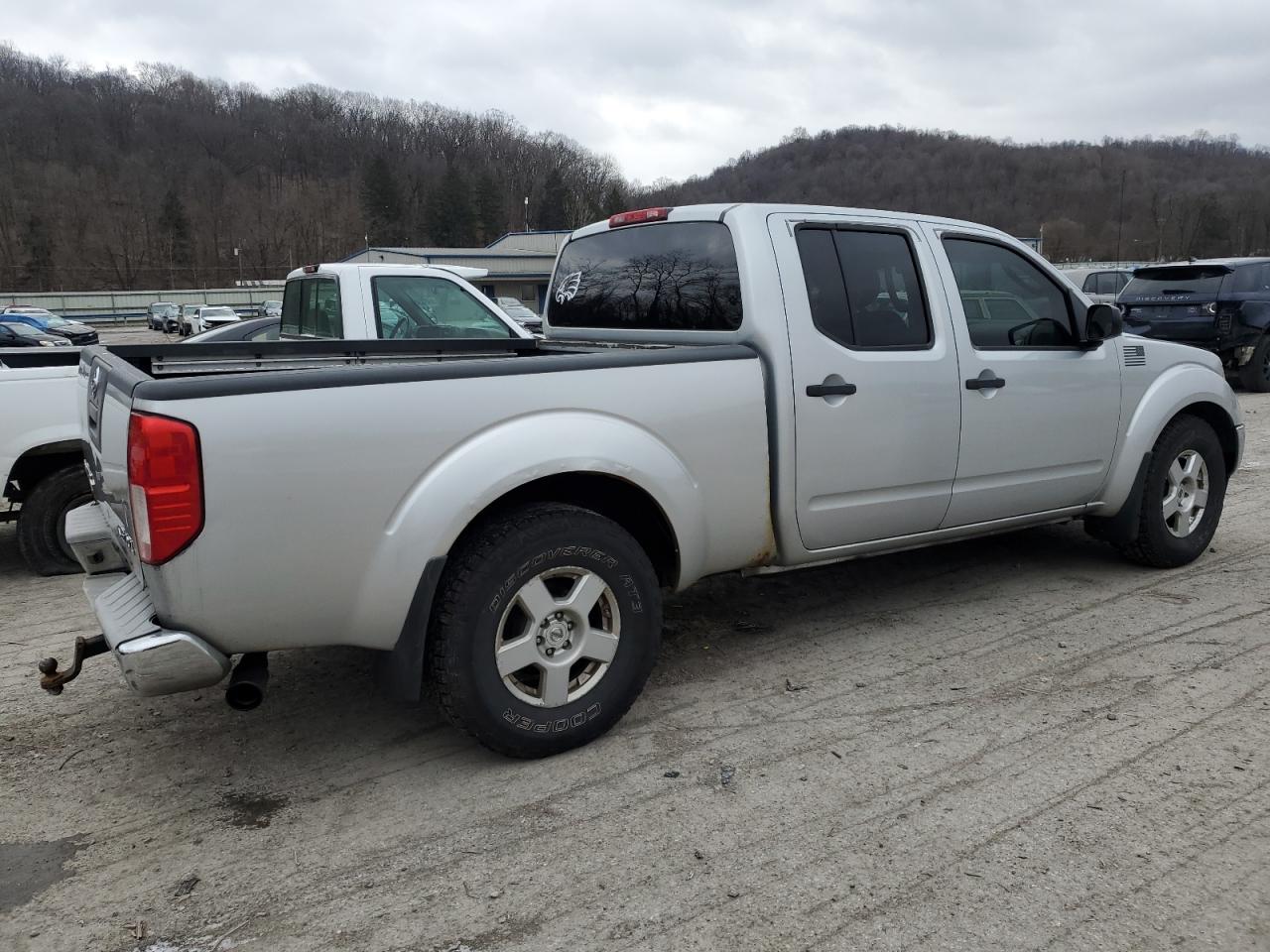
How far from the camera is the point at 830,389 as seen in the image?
3.85 m

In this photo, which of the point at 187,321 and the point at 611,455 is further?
the point at 187,321

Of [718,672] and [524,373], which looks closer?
[524,373]

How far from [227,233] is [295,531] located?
12185cm

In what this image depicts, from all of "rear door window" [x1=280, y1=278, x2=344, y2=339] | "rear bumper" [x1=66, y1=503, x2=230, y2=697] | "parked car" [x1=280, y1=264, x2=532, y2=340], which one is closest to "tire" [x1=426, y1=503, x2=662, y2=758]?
"rear bumper" [x1=66, y1=503, x2=230, y2=697]

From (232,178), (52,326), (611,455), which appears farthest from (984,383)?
(232,178)

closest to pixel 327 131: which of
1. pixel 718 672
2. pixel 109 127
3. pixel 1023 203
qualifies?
pixel 109 127

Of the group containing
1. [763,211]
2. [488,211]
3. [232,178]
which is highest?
[232,178]

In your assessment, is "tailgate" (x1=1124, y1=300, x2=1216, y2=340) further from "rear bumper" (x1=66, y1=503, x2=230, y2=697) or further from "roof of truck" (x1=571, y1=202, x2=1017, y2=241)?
"rear bumper" (x1=66, y1=503, x2=230, y2=697)

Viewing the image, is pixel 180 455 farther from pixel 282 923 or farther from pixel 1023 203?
pixel 1023 203

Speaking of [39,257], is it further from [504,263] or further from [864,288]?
[864,288]

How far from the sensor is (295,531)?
2805mm

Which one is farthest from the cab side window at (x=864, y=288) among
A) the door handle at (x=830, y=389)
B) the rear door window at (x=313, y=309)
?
the rear door window at (x=313, y=309)

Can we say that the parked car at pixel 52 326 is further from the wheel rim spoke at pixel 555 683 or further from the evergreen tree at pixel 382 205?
the evergreen tree at pixel 382 205

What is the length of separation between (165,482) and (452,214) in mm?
110810
